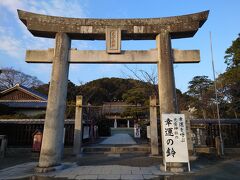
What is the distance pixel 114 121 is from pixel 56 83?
155 feet

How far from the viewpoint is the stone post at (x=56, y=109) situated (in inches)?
333

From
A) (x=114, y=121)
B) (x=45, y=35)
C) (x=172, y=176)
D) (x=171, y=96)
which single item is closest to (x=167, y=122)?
(x=171, y=96)

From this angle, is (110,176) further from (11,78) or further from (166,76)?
(11,78)

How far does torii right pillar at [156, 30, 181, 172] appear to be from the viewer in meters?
8.79

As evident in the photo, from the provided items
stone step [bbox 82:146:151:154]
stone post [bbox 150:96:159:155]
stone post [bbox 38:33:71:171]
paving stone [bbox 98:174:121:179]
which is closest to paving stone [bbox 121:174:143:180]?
paving stone [bbox 98:174:121:179]

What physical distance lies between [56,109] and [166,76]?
479 cm

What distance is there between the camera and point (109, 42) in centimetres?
941

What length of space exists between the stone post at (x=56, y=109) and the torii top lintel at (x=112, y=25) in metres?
0.51

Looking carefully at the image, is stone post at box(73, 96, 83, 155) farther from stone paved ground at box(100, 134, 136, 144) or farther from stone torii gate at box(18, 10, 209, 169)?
stone paved ground at box(100, 134, 136, 144)

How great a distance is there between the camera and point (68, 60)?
31.2 feet

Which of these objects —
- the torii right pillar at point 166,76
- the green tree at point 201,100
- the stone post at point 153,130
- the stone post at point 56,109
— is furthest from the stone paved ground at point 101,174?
the green tree at point 201,100

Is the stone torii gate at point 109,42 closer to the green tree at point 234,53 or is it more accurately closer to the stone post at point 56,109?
the stone post at point 56,109

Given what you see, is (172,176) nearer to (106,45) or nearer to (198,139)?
(106,45)

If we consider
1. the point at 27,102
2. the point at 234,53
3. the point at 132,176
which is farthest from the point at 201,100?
the point at 132,176
